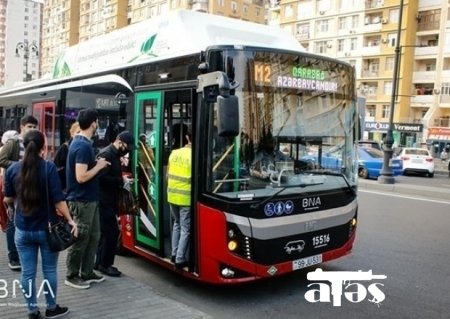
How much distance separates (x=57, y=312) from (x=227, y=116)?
235cm

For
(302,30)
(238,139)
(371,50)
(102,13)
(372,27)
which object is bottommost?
(238,139)

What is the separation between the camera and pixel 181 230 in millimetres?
5230

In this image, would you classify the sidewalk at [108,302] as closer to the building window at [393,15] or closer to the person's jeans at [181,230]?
the person's jeans at [181,230]

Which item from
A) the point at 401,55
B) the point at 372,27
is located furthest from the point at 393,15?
the point at 401,55

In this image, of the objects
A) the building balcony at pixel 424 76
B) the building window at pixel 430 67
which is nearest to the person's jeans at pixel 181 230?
the building balcony at pixel 424 76

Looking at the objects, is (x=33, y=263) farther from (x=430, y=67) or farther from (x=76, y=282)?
(x=430, y=67)

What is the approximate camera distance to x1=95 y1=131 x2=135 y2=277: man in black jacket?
5.49m

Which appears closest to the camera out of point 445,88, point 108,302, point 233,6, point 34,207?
point 34,207

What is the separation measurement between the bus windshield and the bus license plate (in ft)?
2.54

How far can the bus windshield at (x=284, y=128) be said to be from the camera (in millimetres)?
4961

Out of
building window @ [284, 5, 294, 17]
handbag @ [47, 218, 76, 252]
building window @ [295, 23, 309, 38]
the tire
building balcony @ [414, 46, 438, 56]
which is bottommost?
the tire

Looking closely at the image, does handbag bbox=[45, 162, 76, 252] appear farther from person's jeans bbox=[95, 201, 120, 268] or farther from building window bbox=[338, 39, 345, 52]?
building window bbox=[338, 39, 345, 52]

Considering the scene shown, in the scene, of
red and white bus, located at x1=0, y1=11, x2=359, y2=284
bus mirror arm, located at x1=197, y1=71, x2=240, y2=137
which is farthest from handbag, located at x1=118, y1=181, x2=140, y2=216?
bus mirror arm, located at x1=197, y1=71, x2=240, y2=137

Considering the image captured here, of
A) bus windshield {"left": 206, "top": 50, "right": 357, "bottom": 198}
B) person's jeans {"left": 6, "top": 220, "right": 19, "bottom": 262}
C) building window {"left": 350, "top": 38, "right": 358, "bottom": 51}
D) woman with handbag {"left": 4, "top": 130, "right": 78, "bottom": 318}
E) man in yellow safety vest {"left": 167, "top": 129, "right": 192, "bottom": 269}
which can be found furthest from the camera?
building window {"left": 350, "top": 38, "right": 358, "bottom": 51}
